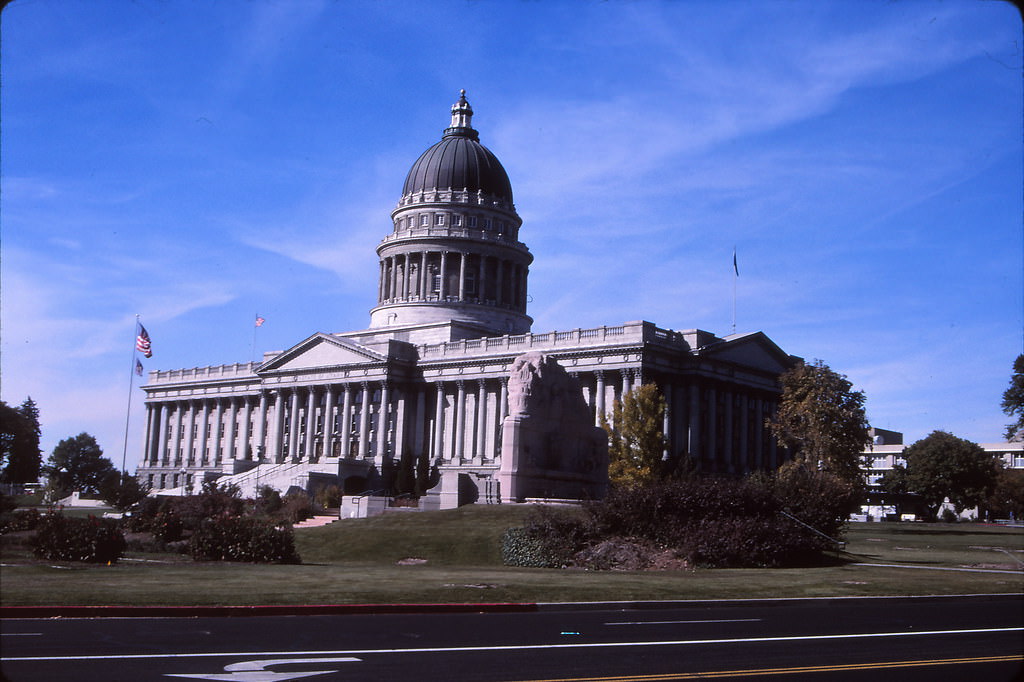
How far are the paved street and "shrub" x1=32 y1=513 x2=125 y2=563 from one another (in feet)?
43.7

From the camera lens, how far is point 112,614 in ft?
64.0

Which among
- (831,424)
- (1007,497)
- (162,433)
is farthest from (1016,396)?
(162,433)

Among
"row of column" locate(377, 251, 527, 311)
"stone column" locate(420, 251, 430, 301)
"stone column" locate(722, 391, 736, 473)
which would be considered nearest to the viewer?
"stone column" locate(722, 391, 736, 473)

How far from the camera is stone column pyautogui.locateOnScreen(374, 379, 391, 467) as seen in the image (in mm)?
101375

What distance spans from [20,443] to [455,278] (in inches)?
1914

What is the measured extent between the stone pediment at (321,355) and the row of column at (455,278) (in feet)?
43.5

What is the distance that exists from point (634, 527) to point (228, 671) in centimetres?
2657

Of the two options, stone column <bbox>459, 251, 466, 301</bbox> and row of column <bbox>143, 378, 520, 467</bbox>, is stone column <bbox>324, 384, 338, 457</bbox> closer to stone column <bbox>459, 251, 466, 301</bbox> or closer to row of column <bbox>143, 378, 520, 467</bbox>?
row of column <bbox>143, 378, 520, 467</bbox>

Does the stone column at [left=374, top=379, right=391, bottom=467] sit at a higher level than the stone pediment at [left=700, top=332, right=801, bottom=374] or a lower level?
lower

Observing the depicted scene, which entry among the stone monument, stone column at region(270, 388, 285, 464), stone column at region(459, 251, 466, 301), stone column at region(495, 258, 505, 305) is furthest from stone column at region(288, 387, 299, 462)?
the stone monument

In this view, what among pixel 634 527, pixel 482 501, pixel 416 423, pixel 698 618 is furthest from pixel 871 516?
pixel 698 618

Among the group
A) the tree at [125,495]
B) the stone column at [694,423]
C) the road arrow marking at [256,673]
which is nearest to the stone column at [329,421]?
the tree at [125,495]

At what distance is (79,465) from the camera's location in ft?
420

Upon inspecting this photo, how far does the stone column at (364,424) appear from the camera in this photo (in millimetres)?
103750
